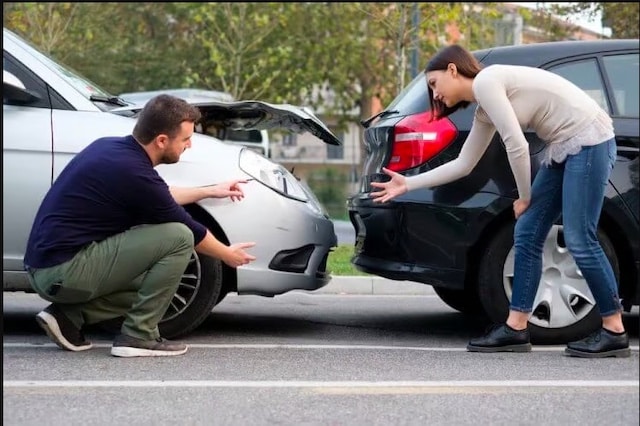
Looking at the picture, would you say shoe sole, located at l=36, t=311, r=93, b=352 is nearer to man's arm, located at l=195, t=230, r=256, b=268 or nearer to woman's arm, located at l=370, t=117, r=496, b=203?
man's arm, located at l=195, t=230, r=256, b=268

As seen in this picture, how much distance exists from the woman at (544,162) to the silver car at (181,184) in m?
0.59

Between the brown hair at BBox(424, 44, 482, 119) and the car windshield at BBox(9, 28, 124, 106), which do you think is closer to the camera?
the brown hair at BBox(424, 44, 482, 119)

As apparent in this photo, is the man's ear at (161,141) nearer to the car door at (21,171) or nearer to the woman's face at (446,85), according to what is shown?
the car door at (21,171)

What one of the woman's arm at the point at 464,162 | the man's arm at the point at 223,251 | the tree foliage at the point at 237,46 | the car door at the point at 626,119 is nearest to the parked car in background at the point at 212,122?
the man's arm at the point at 223,251

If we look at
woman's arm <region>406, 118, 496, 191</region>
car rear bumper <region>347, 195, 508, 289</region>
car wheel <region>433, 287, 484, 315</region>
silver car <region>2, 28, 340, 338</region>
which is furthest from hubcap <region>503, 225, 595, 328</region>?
silver car <region>2, 28, 340, 338</region>

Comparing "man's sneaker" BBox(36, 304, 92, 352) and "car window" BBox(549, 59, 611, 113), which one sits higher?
"car window" BBox(549, 59, 611, 113)

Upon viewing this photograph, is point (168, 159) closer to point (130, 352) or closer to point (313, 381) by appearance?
point (130, 352)

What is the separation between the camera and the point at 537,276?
15.8 ft

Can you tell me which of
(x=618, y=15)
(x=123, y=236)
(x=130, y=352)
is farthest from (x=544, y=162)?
(x=618, y=15)

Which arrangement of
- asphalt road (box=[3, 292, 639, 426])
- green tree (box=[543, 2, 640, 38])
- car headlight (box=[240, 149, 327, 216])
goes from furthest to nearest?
green tree (box=[543, 2, 640, 38]), car headlight (box=[240, 149, 327, 216]), asphalt road (box=[3, 292, 639, 426])

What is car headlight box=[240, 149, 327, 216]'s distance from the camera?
508 cm

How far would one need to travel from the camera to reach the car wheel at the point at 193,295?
496 centimetres

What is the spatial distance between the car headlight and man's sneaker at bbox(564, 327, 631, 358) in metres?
1.56

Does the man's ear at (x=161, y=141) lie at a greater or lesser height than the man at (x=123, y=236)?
greater
